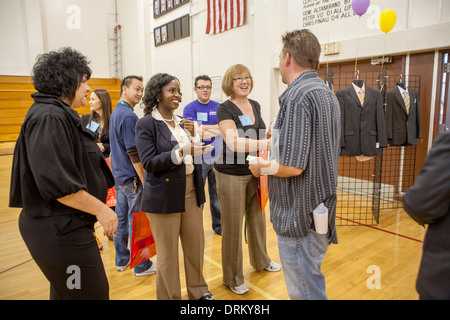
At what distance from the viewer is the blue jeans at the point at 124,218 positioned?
2643 millimetres

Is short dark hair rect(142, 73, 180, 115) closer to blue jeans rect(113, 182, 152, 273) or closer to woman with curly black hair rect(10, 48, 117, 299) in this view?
woman with curly black hair rect(10, 48, 117, 299)

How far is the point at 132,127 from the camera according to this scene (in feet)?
7.97

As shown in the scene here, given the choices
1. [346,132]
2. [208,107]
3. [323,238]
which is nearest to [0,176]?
[208,107]

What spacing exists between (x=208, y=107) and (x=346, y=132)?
1.85m

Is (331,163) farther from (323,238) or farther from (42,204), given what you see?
(42,204)

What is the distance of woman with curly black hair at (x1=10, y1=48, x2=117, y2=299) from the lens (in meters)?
1.22

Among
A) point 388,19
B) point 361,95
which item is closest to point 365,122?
point 361,95

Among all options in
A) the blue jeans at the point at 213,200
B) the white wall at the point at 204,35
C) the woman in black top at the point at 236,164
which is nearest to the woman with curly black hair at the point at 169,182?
the woman in black top at the point at 236,164

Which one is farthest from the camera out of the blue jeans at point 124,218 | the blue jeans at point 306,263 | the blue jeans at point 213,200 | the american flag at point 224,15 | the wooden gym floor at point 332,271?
the american flag at point 224,15

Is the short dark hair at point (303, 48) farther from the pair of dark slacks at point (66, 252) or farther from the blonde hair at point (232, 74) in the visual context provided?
the pair of dark slacks at point (66, 252)

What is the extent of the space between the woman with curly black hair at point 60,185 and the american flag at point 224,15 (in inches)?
236

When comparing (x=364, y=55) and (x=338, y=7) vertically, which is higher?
(x=338, y=7)

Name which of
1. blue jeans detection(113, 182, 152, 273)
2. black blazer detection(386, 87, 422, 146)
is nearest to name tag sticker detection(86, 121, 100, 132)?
blue jeans detection(113, 182, 152, 273)

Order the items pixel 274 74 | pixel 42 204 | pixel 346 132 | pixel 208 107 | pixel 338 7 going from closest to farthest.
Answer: pixel 42 204
pixel 346 132
pixel 208 107
pixel 338 7
pixel 274 74
